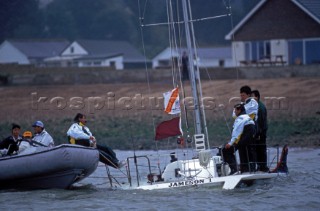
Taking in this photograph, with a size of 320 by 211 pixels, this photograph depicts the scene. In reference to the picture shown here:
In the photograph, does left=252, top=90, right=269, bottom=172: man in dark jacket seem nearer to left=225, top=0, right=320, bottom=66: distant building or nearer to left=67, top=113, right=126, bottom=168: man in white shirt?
left=67, top=113, right=126, bottom=168: man in white shirt

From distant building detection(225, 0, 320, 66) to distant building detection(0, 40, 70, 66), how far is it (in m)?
26.3

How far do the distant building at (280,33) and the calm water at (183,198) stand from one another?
27.9 meters

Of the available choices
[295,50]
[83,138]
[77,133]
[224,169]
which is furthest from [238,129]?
[295,50]

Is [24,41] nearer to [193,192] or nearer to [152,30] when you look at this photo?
[152,30]

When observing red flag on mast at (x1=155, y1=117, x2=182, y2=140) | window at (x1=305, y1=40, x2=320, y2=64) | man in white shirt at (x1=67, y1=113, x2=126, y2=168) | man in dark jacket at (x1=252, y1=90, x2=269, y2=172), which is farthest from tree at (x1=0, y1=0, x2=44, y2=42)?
man in dark jacket at (x1=252, y1=90, x2=269, y2=172)

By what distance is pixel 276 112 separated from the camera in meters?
30.8

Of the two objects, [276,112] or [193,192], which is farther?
[276,112]

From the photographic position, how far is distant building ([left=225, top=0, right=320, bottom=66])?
47.6 m

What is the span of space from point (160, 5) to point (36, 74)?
44.4 meters

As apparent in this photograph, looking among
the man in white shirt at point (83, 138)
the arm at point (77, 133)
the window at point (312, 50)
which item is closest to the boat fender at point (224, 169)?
the man in white shirt at point (83, 138)

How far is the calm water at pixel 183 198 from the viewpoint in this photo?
16781 mm

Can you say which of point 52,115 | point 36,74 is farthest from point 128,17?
point 52,115

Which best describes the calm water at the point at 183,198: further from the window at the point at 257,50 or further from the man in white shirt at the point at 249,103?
the window at the point at 257,50

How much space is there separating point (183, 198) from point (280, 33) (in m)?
33.0
